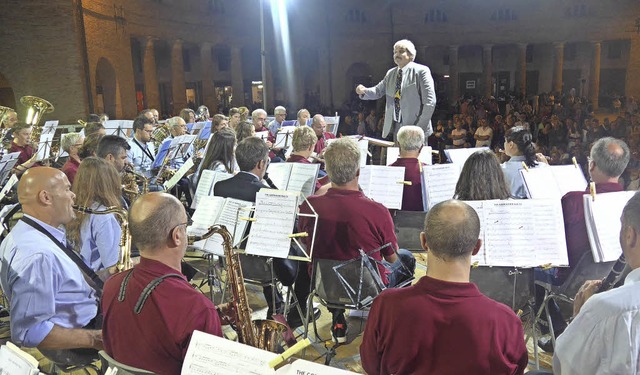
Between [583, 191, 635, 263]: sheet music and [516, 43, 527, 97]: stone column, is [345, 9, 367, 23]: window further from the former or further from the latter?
[583, 191, 635, 263]: sheet music

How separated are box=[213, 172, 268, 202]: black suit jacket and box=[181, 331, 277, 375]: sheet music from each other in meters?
2.37

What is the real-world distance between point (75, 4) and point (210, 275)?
45.9ft

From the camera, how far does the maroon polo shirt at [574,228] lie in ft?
10.8

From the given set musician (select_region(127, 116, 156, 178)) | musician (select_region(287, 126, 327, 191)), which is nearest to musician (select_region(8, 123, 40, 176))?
musician (select_region(127, 116, 156, 178))

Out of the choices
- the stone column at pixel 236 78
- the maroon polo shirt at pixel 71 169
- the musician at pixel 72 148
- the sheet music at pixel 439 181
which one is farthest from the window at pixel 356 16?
the sheet music at pixel 439 181

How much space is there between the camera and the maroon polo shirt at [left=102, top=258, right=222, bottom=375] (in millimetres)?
1967

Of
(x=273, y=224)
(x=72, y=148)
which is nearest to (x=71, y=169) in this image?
(x=72, y=148)

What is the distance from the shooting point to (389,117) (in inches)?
261

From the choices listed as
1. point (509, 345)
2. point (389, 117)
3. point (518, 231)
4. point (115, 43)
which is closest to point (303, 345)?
point (509, 345)

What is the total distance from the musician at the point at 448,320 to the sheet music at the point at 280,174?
2788mm

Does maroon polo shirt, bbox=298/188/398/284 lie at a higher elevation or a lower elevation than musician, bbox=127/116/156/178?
lower

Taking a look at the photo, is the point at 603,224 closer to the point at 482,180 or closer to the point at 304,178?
the point at 482,180

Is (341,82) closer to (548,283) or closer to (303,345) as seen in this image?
(548,283)

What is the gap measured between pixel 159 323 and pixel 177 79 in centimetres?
2177
